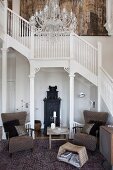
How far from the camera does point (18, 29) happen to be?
22.5 ft

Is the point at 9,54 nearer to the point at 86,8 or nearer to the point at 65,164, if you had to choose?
A: the point at 86,8

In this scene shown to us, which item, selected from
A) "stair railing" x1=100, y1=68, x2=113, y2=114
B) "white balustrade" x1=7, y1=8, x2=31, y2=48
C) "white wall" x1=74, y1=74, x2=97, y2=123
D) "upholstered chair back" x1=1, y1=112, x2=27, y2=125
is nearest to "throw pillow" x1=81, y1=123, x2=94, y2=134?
"stair railing" x1=100, y1=68, x2=113, y2=114

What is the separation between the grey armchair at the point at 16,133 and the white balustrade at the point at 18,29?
2.42 m

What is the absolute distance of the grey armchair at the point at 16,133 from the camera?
16.8 ft

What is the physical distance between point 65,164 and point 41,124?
377 cm

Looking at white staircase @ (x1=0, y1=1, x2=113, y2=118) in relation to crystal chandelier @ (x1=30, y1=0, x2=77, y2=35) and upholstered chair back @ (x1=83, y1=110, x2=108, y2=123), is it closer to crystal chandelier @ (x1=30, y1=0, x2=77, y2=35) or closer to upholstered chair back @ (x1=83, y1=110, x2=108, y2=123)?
upholstered chair back @ (x1=83, y1=110, x2=108, y2=123)

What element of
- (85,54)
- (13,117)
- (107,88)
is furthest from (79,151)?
(85,54)

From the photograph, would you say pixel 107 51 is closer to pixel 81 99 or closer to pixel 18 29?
pixel 81 99

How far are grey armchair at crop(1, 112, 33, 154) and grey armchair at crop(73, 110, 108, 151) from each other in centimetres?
134

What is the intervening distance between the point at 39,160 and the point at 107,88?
9.40 ft

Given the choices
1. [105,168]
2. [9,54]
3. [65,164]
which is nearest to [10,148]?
[65,164]

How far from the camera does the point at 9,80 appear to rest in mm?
8570

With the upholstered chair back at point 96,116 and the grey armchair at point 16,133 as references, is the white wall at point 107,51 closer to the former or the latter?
the upholstered chair back at point 96,116

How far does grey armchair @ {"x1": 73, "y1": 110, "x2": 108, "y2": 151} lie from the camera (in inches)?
209
